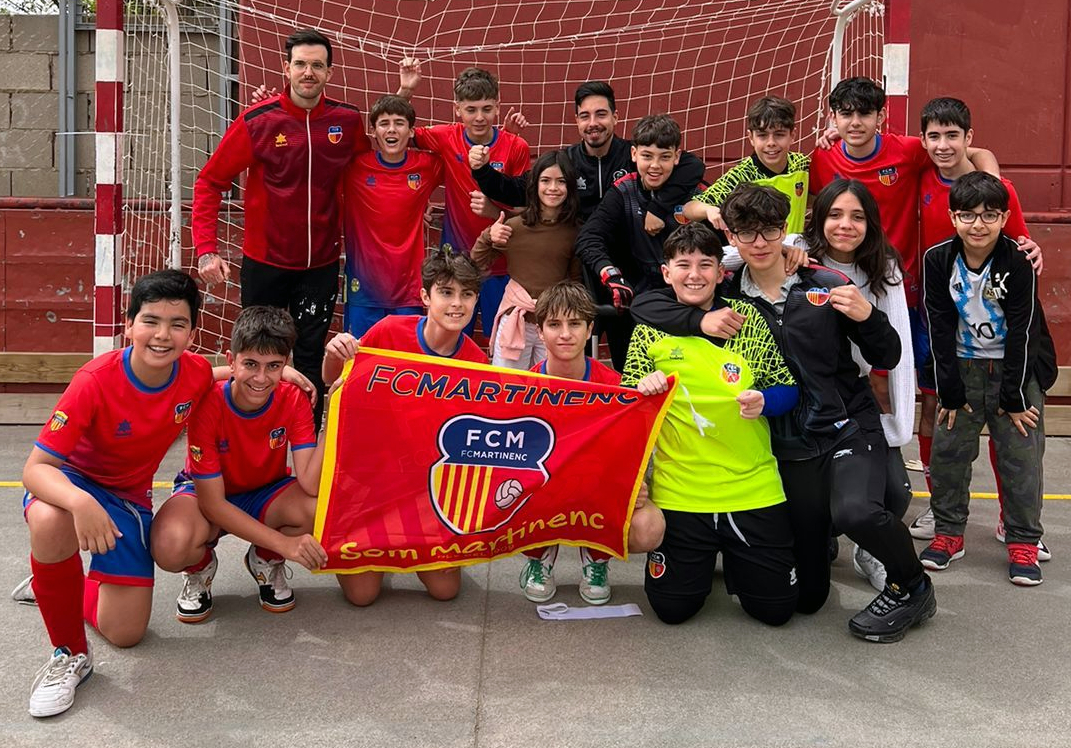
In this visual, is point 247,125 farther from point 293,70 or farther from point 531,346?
point 531,346

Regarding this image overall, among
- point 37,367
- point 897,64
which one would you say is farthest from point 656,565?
point 37,367

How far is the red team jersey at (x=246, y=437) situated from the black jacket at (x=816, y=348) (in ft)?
4.40

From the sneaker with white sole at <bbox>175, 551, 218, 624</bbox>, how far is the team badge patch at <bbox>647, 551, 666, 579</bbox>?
1.60 meters

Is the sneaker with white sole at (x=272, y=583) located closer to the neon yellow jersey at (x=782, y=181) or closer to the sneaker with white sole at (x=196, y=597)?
the sneaker with white sole at (x=196, y=597)

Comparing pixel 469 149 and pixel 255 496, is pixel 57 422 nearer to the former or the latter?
pixel 255 496

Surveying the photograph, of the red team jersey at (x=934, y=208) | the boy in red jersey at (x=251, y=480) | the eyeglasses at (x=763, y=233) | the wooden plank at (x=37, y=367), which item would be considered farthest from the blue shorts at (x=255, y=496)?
the wooden plank at (x=37, y=367)

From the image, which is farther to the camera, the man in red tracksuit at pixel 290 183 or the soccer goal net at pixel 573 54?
the soccer goal net at pixel 573 54

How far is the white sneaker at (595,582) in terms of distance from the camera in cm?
384

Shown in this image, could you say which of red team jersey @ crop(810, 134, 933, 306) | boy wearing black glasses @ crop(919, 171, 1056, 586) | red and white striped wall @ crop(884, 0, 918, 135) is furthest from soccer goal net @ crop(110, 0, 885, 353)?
boy wearing black glasses @ crop(919, 171, 1056, 586)

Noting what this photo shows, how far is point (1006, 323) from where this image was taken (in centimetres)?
412

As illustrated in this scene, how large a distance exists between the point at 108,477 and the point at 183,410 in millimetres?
331

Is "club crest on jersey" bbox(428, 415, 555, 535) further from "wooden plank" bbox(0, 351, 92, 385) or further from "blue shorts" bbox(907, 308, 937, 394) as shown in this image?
"wooden plank" bbox(0, 351, 92, 385)

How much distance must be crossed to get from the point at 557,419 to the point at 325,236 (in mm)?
2279

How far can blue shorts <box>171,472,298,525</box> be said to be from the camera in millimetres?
3744
